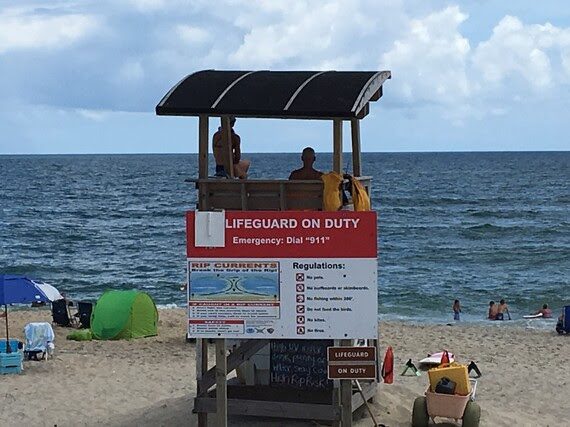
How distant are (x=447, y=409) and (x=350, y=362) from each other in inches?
102

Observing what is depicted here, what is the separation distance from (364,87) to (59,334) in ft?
43.0

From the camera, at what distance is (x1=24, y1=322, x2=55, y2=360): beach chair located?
17.7 m

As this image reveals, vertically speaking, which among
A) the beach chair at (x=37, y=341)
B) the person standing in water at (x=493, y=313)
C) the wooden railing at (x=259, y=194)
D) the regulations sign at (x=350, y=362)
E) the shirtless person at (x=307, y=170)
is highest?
the shirtless person at (x=307, y=170)

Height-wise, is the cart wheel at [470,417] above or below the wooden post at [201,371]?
below

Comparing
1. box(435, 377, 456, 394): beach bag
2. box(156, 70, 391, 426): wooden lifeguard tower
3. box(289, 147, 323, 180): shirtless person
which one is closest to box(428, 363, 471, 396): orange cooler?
box(435, 377, 456, 394): beach bag

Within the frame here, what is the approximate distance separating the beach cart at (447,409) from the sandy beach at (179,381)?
0.40 metres

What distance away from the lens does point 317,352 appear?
39.1 ft

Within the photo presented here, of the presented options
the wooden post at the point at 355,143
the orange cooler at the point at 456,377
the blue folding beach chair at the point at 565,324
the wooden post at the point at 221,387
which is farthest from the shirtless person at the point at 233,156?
the blue folding beach chair at the point at 565,324

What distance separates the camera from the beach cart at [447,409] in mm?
11688

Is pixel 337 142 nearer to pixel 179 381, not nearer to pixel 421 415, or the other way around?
pixel 421 415

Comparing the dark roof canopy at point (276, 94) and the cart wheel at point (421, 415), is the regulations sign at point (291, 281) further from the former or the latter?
the cart wheel at point (421, 415)

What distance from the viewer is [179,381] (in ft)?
53.0

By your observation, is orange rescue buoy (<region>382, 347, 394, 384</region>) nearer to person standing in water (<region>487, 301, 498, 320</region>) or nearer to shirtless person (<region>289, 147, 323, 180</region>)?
shirtless person (<region>289, 147, 323, 180</region>)

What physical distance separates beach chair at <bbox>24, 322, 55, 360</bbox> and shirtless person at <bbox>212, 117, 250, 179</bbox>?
7.30 metres
